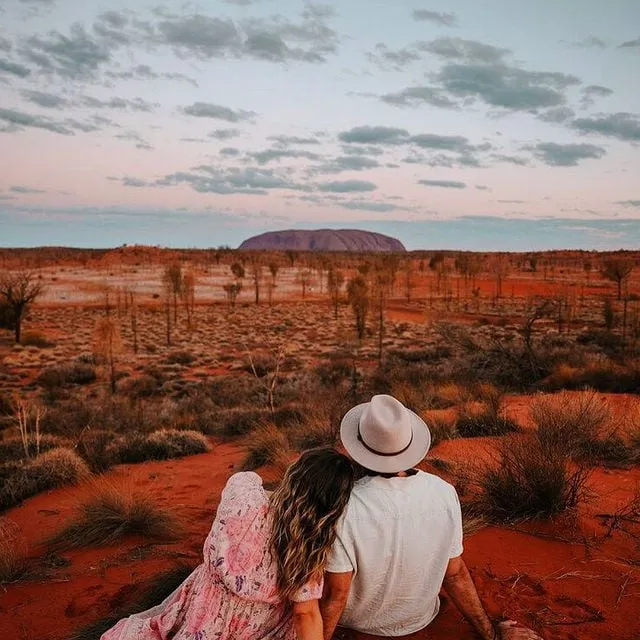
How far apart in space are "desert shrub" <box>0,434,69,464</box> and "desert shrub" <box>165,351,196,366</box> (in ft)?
34.4

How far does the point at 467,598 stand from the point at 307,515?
112 centimetres

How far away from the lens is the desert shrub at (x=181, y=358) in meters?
18.9

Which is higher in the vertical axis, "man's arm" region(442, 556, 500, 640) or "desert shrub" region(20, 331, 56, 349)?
"man's arm" region(442, 556, 500, 640)

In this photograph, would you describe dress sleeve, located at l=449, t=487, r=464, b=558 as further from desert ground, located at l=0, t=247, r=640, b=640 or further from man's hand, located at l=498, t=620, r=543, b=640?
desert ground, located at l=0, t=247, r=640, b=640

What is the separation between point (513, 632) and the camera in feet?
9.68

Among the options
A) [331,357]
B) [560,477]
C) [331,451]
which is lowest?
[331,357]

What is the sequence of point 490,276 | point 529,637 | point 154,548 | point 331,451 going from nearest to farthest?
point 331,451 → point 529,637 → point 154,548 → point 490,276

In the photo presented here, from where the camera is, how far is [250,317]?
98.6ft

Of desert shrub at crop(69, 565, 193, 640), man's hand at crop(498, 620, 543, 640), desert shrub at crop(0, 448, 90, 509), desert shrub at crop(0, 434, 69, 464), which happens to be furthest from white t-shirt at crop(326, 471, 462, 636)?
desert shrub at crop(0, 434, 69, 464)

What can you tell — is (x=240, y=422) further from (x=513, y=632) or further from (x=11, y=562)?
(x=513, y=632)

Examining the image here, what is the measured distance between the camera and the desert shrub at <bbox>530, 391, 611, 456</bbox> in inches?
215

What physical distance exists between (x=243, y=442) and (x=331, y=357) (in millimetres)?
10668

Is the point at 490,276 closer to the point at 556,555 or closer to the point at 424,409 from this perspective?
the point at 424,409

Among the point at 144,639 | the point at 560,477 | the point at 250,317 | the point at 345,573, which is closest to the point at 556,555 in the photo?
the point at 560,477
